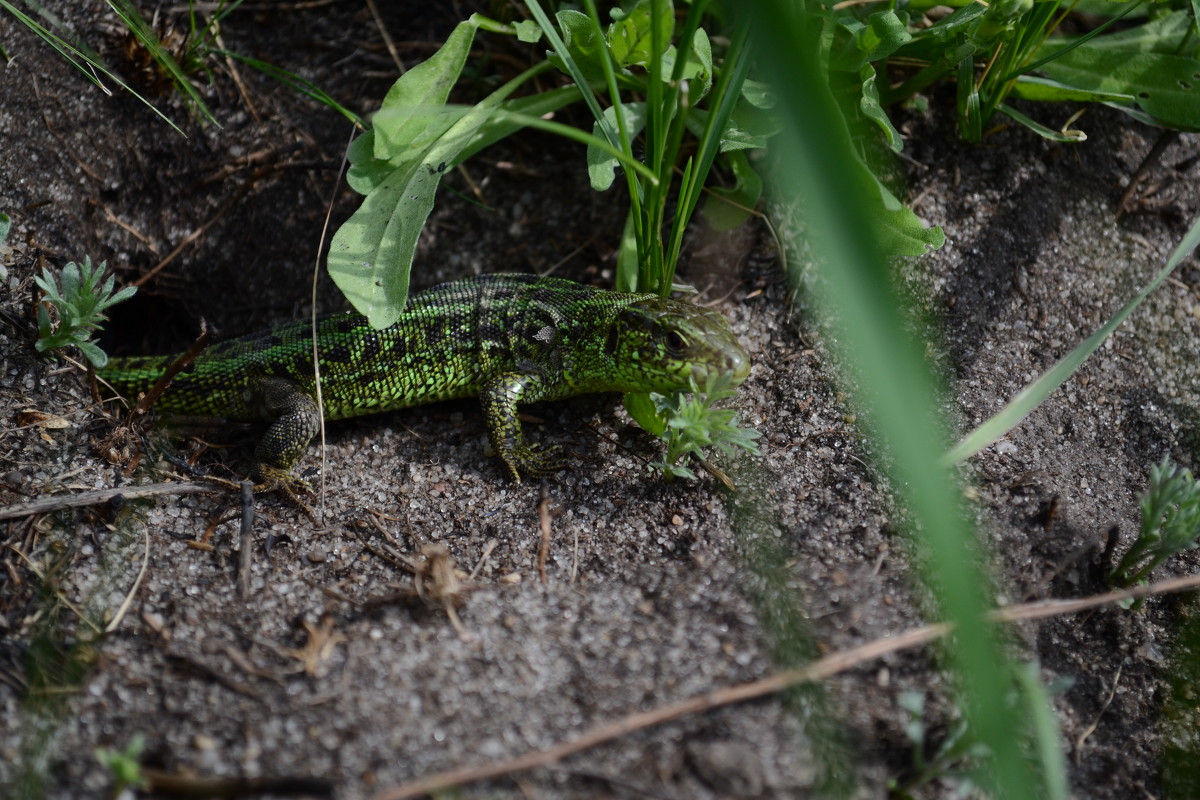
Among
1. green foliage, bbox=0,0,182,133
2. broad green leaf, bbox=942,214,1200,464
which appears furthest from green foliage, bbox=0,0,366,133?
broad green leaf, bbox=942,214,1200,464

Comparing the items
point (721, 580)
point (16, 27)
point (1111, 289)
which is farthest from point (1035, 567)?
point (16, 27)

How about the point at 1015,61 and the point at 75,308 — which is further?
the point at 1015,61

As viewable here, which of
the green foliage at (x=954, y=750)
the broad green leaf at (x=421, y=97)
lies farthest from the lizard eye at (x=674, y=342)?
the green foliage at (x=954, y=750)

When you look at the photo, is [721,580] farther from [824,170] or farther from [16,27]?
[16,27]

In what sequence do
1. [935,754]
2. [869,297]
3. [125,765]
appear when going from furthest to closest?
[935,754], [125,765], [869,297]

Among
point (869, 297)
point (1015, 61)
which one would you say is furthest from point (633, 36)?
point (869, 297)

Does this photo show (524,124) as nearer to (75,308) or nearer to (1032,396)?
(75,308)
